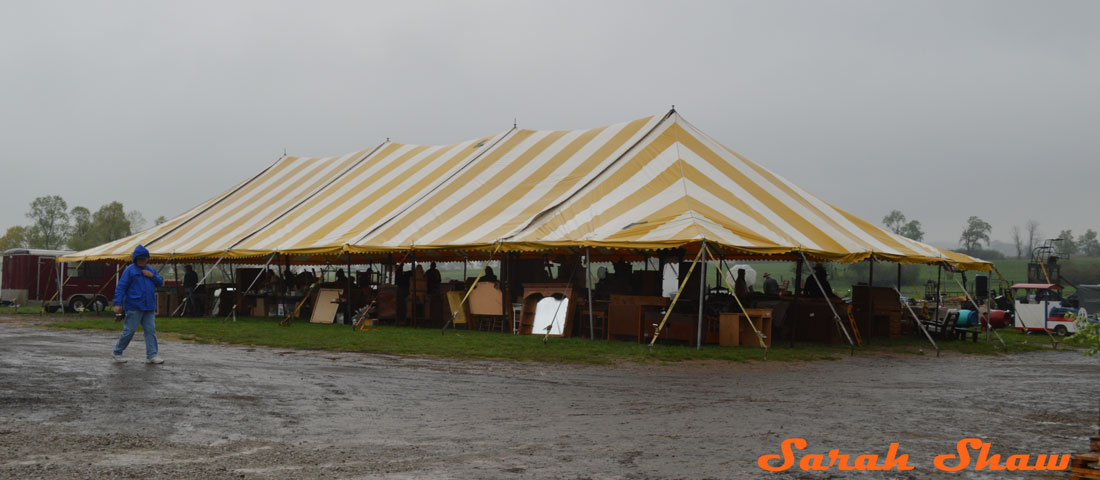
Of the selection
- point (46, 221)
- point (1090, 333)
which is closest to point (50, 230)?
point (46, 221)

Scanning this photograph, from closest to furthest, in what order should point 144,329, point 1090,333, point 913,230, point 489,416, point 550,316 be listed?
1. point 1090,333
2. point 489,416
3. point 144,329
4. point 550,316
5. point 913,230

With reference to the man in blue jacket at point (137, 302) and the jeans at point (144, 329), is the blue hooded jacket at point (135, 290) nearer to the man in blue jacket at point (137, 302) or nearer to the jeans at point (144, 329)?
the man in blue jacket at point (137, 302)

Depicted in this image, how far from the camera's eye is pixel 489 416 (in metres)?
7.05

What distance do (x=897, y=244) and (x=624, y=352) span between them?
6.95 metres

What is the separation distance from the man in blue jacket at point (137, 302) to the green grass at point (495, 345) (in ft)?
10.2

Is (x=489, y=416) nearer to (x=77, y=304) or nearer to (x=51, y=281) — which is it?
(x=77, y=304)

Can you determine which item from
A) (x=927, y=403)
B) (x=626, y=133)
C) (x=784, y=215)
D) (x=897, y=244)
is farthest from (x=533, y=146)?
(x=927, y=403)

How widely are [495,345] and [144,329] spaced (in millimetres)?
5267

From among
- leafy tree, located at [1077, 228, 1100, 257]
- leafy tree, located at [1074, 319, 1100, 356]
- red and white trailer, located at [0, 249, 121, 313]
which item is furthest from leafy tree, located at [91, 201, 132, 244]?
leafy tree, located at [1077, 228, 1100, 257]

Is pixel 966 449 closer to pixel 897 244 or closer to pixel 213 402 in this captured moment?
pixel 213 402

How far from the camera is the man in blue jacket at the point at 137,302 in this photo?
10328 mm

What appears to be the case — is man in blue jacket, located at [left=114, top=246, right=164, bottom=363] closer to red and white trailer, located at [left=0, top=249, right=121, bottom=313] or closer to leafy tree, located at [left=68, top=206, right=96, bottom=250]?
red and white trailer, located at [left=0, top=249, right=121, bottom=313]

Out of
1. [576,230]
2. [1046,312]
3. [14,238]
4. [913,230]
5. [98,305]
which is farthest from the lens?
[913,230]

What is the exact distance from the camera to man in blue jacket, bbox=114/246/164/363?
10328 millimetres
